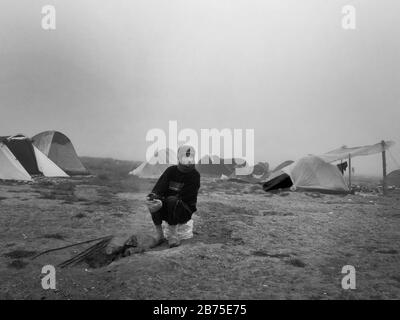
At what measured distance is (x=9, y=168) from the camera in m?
13.9

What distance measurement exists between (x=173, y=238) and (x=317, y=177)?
11.8 meters

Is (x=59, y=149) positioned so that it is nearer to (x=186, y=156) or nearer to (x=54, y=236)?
(x=54, y=236)

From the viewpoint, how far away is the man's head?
5.57 m

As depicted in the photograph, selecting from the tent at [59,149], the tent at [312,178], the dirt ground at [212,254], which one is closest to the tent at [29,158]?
the tent at [59,149]

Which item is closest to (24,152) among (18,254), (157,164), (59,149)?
→ (59,149)

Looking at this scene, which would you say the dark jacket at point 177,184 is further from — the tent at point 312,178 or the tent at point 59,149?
the tent at point 59,149

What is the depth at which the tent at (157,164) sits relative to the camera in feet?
68.3

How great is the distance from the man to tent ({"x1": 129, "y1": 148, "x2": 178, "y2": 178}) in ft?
49.3

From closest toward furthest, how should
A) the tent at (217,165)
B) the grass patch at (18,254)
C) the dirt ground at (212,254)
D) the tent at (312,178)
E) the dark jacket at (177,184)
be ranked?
A: the dirt ground at (212,254)
the grass patch at (18,254)
the dark jacket at (177,184)
the tent at (312,178)
the tent at (217,165)

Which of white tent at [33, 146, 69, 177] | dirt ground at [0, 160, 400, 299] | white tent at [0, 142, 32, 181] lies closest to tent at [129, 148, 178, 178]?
white tent at [33, 146, 69, 177]

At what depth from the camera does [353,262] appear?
5.00m

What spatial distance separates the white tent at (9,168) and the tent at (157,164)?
25.2 ft
